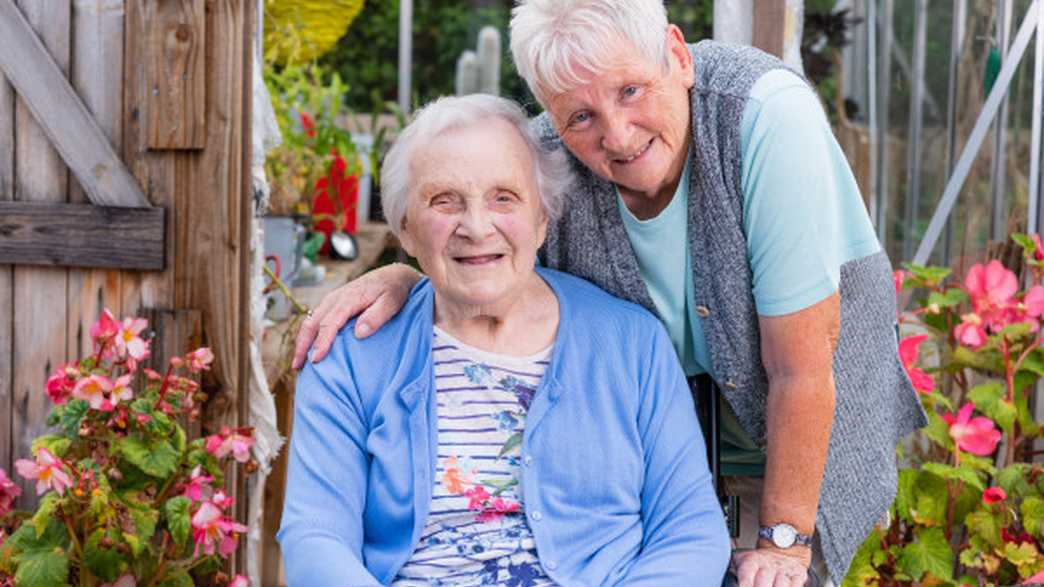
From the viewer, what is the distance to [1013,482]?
2.89 metres

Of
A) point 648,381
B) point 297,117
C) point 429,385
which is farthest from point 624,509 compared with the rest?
point 297,117

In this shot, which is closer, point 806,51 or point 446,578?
point 446,578

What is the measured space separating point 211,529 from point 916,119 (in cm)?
265

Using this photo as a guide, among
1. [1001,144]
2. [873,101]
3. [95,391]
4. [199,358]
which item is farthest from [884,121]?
[95,391]

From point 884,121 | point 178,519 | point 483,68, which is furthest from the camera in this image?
point 483,68

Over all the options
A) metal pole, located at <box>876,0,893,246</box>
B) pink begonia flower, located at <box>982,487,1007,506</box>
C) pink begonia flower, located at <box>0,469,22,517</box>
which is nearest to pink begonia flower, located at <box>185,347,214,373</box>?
pink begonia flower, located at <box>0,469,22,517</box>

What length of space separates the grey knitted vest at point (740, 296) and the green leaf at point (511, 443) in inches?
11.7

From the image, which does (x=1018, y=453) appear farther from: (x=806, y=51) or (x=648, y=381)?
(x=806, y=51)

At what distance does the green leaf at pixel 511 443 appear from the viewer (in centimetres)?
208

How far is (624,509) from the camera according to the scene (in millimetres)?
2080

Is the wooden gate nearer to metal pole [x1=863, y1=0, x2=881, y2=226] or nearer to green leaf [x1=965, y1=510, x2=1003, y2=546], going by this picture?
green leaf [x1=965, y1=510, x2=1003, y2=546]

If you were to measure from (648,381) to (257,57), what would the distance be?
1.25 meters

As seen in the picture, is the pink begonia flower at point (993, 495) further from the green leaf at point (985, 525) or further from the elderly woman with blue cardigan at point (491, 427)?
the elderly woman with blue cardigan at point (491, 427)

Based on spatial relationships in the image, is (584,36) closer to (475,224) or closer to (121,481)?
(475,224)
